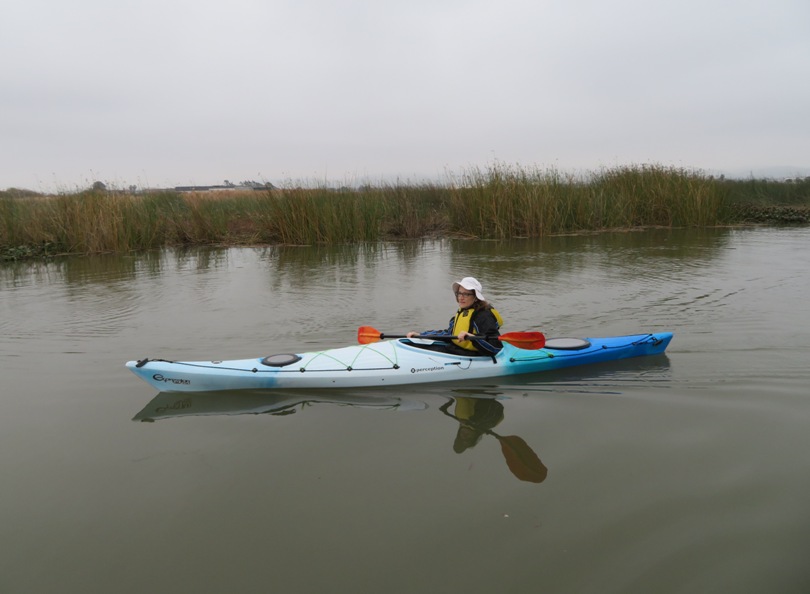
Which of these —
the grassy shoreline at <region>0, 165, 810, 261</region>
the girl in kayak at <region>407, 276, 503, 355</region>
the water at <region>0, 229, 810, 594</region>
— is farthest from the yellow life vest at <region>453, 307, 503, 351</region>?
the grassy shoreline at <region>0, 165, 810, 261</region>

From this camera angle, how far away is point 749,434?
371 cm

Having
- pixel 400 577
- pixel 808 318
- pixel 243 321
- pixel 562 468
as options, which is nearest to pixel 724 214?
pixel 808 318

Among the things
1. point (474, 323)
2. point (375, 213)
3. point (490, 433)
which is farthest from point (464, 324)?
point (375, 213)

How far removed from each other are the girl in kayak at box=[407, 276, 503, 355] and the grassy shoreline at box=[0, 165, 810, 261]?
825cm

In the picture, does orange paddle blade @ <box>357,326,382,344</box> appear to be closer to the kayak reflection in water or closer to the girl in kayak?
the girl in kayak

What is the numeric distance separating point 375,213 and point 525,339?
909cm

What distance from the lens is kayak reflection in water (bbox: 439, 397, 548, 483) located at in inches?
134

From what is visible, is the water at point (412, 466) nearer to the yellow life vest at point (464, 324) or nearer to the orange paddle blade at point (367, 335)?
the yellow life vest at point (464, 324)

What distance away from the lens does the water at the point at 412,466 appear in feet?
8.54

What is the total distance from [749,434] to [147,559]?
3.44 meters

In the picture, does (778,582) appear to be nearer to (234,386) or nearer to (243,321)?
(234,386)


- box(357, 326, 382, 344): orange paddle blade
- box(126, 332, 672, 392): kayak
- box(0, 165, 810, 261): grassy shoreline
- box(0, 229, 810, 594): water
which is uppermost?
box(0, 165, 810, 261): grassy shoreline

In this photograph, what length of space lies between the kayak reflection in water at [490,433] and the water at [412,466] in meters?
0.02

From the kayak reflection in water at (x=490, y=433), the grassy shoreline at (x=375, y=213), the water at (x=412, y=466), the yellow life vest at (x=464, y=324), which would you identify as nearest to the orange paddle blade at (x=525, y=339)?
the yellow life vest at (x=464, y=324)
